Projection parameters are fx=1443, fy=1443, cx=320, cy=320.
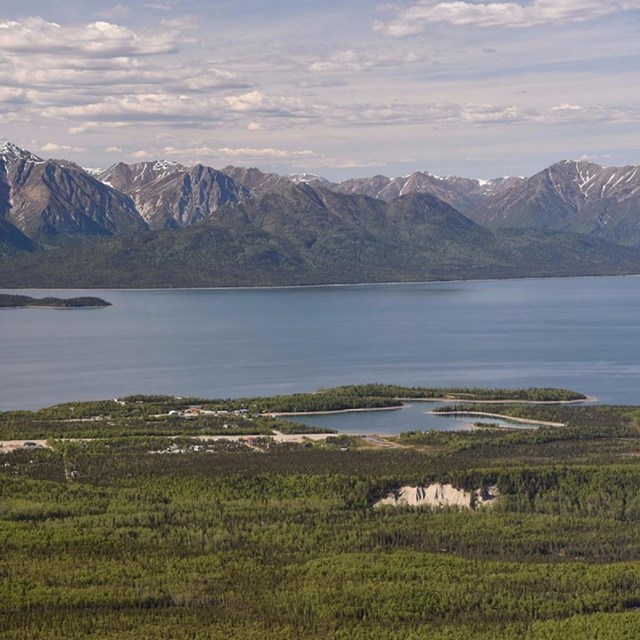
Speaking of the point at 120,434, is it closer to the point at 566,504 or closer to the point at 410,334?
the point at 566,504

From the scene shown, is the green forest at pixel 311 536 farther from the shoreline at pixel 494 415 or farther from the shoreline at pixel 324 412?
the shoreline at pixel 324 412

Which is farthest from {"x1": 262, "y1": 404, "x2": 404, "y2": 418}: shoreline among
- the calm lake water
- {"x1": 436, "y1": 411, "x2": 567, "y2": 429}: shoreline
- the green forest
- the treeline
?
the green forest

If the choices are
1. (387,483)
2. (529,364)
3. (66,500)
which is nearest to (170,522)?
(66,500)

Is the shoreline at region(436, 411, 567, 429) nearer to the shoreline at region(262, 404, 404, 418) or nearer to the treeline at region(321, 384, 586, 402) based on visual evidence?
the shoreline at region(262, 404, 404, 418)

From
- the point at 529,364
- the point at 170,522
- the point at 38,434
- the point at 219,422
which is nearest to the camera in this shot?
the point at 170,522

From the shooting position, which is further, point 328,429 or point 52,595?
point 328,429

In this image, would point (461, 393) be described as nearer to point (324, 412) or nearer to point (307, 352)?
point (324, 412)

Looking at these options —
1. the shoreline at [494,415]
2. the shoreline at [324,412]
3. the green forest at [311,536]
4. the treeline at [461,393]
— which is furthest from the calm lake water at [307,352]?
the green forest at [311,536]
